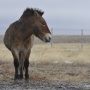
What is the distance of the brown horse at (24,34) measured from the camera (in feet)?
49.6

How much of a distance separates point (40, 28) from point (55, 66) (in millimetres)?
7365

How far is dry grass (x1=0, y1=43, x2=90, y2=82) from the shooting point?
16.9 meters

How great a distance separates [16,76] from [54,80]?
1425mm

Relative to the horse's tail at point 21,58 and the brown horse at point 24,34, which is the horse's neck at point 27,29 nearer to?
the brown horse at point 24,34

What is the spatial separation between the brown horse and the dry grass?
1031mm

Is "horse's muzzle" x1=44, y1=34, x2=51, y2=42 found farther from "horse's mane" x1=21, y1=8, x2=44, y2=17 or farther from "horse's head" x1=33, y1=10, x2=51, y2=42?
"horse's mane" x1=21, y1=8, x2=44, y2=17

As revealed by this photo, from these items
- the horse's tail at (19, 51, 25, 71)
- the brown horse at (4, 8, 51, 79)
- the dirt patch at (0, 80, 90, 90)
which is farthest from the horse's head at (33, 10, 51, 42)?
the dirt patch at (0, 80, 90, 90)

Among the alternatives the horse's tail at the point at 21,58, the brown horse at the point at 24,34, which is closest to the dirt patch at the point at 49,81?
the horse's tail at the point at 21,58

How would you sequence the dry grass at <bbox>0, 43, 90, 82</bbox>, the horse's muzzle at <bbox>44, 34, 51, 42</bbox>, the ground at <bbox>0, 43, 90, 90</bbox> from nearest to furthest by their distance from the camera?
the ground at <bbox>0, 43, 90, 90</bbox>
the horse's muzzle at <bbox>44, 34, 51, 42</bbox>
the dry grass at <bbox>0, 43, 90, 82</bbox>

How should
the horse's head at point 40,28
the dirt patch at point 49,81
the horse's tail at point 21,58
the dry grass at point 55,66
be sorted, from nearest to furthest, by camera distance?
the dirt patch at point 49,81 → the horse's head at point 40,28 → the horse's tail at point 21,58 → the dry grass at point 55,66

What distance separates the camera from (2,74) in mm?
17453

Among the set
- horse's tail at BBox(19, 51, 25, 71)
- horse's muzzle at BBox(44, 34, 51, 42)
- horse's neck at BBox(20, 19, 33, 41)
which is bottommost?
horse's tail at BBox(19, 51, 25, 71)

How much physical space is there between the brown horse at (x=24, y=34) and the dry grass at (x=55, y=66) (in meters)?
1.03

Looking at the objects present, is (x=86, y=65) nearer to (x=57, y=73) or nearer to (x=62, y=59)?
(x=62, y=59)
